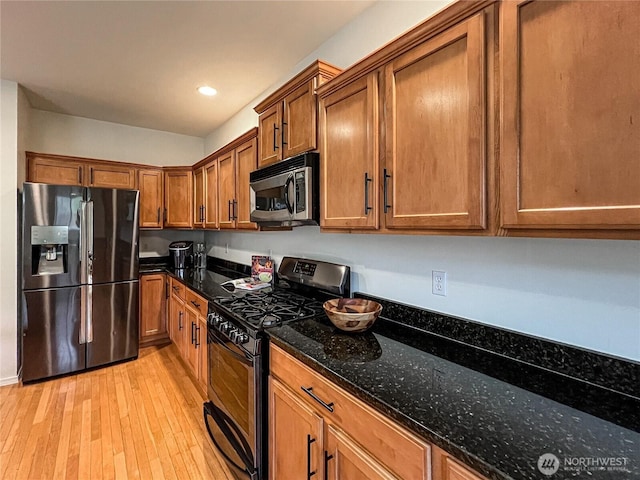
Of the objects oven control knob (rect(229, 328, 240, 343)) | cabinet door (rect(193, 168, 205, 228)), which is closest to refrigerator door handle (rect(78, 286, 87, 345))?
cabinet door (rect(193, 168, 205, 228))

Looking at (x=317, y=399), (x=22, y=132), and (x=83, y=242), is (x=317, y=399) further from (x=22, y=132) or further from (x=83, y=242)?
(x=22, y=132)

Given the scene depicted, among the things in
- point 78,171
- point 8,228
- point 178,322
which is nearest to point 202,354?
point 178,322

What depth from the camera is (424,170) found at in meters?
1.20

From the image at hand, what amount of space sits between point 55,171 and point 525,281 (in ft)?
13.7

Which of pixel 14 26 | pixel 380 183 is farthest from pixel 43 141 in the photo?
pixel 380 183

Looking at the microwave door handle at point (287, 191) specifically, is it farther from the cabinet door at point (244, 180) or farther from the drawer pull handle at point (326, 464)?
the drawer pull handle at point (326, 464)

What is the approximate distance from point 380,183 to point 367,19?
3.87ft

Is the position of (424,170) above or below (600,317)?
above

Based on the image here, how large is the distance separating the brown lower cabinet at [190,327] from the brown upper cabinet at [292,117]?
1283mm

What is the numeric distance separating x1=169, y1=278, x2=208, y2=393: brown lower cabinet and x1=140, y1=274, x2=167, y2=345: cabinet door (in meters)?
0.24

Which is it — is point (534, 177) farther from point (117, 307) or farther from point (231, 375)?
point (117, 307)

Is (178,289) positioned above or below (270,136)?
below

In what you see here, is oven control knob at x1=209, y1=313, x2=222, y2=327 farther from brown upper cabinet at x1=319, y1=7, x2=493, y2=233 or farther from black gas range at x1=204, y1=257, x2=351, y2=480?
brown upper cabinet at x1=319, y1=7, x2=493, y2=233

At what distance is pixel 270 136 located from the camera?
220 centimetres
